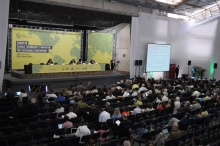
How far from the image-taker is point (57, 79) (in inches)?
733

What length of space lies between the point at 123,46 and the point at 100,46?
2.75 metres

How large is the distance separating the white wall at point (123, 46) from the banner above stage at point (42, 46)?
3723 mm

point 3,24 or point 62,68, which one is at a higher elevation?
point 3,24

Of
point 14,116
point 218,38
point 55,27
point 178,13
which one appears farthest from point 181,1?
point 14,116

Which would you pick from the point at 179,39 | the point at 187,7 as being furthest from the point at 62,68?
the point at 187,7

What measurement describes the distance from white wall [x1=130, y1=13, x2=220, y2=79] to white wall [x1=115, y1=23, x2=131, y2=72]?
957 millimetres

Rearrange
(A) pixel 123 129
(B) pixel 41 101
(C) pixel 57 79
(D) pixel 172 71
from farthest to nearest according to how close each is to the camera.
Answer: (D) pixel 172 71 < (C) pixel 57 79 < (B) pixel 41 101 < (A) pixel 123 129

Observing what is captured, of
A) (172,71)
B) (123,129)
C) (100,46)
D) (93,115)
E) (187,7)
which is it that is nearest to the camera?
(123,129)

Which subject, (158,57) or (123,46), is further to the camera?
(158,57)

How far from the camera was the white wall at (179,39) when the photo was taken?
78.3 feet

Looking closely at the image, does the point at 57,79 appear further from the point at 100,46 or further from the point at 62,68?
the point at 100,46

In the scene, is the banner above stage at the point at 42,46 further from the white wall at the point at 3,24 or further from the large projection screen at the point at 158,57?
the large projection screen at the point at 158,57

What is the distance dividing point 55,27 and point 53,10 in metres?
6.02

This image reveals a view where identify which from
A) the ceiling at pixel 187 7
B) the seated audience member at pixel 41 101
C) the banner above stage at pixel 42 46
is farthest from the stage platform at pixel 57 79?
the ceiling at pixel 187 7
